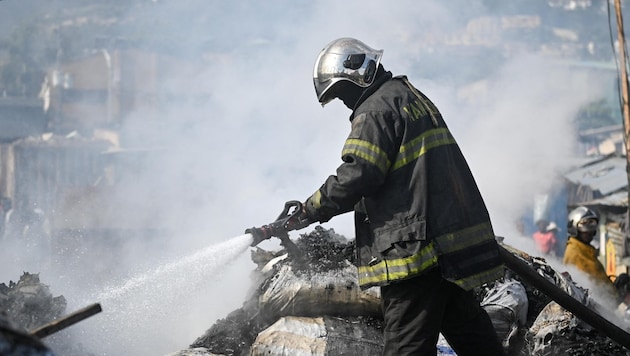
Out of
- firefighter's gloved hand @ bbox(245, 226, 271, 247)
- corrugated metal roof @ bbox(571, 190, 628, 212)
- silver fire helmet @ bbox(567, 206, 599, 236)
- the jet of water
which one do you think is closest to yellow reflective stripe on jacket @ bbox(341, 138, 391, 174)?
firefighter's gloved hand @ bbox(245, 226, 271, 247)

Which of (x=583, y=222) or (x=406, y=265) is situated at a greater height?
(x=406, y=265)

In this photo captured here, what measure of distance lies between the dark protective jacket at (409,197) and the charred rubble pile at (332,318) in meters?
0.66

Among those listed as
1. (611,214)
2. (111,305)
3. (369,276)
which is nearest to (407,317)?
(369,276)

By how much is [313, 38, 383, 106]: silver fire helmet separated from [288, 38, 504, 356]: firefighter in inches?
4.4

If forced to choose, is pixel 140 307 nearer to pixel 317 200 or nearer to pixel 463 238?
pixel 317 200

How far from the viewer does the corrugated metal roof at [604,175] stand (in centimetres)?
1388

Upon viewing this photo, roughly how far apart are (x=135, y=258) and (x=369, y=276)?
19.2ft

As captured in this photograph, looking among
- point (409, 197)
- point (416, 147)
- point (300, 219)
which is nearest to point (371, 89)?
point (416, 147)

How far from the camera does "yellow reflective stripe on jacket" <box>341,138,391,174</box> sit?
289cm

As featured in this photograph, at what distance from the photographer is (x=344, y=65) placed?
3.20 meters

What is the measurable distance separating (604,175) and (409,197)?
13.4 m

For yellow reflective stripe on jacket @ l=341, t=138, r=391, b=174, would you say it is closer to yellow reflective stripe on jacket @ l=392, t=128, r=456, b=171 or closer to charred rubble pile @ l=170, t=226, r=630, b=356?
yellow reflective stripe on jacket @ l=392, t=128, r=456, b=171

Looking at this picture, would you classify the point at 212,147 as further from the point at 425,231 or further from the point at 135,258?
the point at 425,231

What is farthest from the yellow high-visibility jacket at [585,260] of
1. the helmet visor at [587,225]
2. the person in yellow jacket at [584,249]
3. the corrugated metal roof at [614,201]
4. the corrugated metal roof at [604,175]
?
the corrugated metal roof at [604,175]
